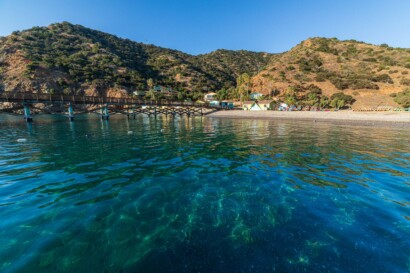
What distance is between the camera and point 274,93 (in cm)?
8838

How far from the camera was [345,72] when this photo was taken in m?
83.9

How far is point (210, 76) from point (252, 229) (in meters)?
141

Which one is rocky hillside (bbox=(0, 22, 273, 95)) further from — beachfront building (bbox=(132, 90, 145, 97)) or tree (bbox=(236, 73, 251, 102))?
tree (bbox=(236, 73, 251, 102))

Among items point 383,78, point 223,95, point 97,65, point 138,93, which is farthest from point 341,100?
point 97,65

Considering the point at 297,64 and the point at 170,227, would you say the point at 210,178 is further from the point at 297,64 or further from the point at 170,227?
the point at 297,64

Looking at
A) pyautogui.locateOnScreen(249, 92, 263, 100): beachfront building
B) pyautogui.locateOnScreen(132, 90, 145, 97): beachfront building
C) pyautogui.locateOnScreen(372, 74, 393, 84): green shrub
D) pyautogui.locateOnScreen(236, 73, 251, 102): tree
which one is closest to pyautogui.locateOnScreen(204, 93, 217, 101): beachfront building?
pyautogui.locateOnScreen(236, 73, 251, 102): tree

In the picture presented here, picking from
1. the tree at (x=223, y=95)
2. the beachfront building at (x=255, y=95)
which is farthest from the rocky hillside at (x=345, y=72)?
the tree at (x=223, y=95)

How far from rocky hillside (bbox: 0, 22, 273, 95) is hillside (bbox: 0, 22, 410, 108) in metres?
0.36

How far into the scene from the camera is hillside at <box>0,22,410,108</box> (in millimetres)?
72500

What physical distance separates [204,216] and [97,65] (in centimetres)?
11982

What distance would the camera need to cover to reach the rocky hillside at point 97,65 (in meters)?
76.8

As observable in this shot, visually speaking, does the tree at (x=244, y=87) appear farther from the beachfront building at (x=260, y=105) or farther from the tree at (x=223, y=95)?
the beachfront building at (x=260, y=105)

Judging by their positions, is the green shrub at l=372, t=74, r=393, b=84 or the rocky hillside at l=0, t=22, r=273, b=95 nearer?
the green shrub at l=372, t=74, r=393, b=84

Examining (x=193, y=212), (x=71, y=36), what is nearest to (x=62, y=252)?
(x=193, y=212)
